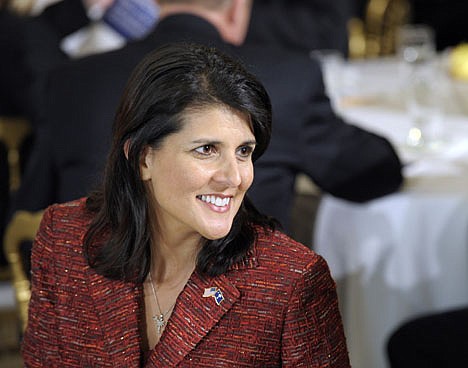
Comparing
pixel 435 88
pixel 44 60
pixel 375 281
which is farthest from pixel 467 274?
pixel 44 60

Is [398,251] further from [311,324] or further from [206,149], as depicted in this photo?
[206,149]

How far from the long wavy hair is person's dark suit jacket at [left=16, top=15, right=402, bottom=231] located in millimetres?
663

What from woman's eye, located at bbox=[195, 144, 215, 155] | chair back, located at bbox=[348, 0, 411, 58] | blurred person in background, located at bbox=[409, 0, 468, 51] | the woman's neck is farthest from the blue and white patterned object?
blurred person in background, located at bbox=[409, 0, 468, 51]

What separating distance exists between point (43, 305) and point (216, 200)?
0.39 m

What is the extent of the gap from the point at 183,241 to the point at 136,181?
0.38ft

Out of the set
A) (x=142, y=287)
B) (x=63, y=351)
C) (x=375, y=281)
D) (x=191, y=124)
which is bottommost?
(x=375, y=281)

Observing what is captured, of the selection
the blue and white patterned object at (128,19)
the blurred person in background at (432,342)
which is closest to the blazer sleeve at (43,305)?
the blurred person in background at (432,342)

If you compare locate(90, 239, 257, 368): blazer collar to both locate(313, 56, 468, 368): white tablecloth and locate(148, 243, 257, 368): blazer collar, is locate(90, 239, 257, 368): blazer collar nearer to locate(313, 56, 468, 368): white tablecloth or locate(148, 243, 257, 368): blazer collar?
locate(148, 243, 257, 368): blazer collar

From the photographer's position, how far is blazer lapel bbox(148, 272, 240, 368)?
4.55ft

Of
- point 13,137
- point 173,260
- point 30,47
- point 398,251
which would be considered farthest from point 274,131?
point 30,47

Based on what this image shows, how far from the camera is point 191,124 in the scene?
1293 mm

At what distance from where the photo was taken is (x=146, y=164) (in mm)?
1363

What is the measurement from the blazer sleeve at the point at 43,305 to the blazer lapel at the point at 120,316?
0.10 meters

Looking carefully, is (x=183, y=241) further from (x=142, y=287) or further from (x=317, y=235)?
(x=317, y=235)
